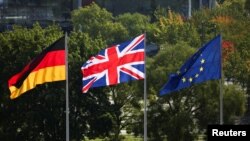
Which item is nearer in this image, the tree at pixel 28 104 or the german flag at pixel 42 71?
the german flag at pixel 42 71

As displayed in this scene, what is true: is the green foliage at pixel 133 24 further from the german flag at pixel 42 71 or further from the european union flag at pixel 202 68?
the european union flag at pixel 202 68

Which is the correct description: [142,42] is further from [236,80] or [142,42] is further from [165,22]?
[165,22]

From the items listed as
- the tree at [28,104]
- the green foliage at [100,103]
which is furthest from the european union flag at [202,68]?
the tree at [28,104]

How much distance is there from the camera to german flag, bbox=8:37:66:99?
28.2 m

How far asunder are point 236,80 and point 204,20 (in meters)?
37.6

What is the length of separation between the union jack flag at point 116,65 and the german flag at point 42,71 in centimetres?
106

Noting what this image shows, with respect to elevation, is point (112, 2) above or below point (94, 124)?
above

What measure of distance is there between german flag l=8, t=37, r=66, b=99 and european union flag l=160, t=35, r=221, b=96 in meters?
4.23

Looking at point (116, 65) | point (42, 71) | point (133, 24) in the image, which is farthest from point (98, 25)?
point (42, 71)

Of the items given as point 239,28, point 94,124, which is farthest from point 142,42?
point 239,28

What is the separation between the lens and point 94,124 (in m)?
42.8

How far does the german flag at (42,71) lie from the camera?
28203 millimetres

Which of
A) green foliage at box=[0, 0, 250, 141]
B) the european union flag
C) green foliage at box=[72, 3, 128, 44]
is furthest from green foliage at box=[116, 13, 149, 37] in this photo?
the european union flag

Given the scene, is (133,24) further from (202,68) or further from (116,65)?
(202,68)
